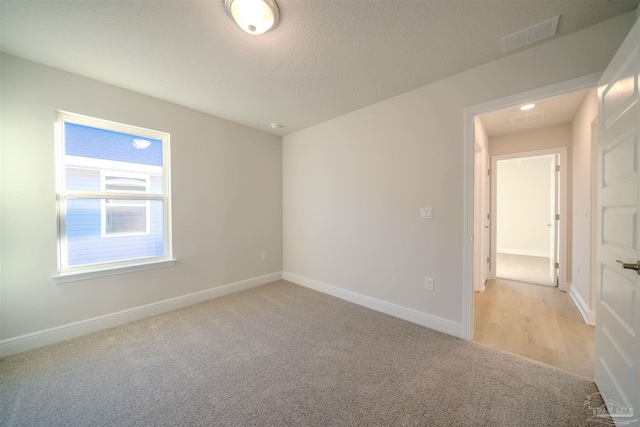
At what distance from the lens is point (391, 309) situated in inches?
105

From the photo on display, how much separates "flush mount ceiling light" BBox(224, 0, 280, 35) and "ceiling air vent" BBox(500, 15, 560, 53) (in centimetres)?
171

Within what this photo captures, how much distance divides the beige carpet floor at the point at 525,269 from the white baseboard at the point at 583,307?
2.05ft

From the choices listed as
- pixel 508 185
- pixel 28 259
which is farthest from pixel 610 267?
pixel 508 185

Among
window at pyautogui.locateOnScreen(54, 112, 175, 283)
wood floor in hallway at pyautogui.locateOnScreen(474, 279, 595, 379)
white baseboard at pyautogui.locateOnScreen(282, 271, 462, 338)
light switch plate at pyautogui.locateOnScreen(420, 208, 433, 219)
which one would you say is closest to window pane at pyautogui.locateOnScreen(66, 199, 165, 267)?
window at pyautogui.locateOnScreen(54, 112, 175, 283)

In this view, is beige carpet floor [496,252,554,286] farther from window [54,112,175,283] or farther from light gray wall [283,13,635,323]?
window [54,112,175,283]

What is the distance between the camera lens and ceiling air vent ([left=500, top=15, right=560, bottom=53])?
61.4 inches

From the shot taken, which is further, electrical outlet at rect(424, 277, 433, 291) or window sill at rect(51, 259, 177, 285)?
electrical outlet at rect(424, 277, 433, 291)

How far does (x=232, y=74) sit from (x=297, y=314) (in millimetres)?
2646

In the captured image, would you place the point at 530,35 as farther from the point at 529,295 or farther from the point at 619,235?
the point at 529,295

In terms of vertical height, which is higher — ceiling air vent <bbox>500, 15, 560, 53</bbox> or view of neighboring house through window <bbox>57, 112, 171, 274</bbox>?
ceiling air vent <bbox>500, 15, 560, 53</bbox>

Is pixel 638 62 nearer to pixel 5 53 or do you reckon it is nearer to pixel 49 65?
pixel 49 65

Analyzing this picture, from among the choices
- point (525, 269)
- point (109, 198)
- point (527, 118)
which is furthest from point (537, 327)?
point (109, 198)

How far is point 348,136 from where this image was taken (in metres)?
3.05

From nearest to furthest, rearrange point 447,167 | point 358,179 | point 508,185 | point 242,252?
point 447,167
point 358,179
point 242,252
point 508,185
